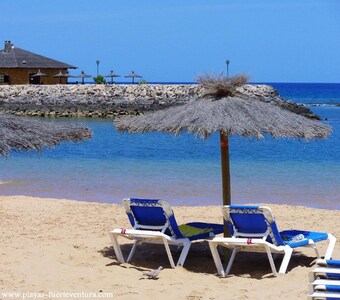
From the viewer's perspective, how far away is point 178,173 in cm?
1895

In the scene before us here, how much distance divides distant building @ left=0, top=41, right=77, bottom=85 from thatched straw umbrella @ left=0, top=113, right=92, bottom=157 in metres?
41.0

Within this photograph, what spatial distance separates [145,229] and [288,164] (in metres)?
14.6

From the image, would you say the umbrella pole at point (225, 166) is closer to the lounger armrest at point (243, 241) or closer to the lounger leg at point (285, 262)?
the lounger armrest at point (243, 241)

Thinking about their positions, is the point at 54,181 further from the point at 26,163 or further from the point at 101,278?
the point at 101,278

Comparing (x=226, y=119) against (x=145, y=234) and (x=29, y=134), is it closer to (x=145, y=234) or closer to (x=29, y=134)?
(x=145, y=234)

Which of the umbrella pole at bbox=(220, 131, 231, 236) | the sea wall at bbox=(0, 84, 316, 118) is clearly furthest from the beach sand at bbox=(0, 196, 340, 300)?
the sea wall at bbox=(0, 84, 316, 118)

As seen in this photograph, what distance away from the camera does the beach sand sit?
6812 millimetres

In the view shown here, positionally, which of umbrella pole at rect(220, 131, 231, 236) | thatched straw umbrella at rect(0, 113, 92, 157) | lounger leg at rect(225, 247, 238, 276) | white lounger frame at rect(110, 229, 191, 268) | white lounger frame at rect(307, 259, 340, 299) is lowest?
lounger leg at rect(225, 247, 238, 276)

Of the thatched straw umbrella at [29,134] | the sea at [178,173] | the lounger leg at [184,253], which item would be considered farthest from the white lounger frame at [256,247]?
the sea at [178,173]

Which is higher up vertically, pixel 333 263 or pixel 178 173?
pixel 333 263

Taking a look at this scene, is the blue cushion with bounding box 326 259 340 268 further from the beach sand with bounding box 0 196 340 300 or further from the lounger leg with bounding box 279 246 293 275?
the lounger leg with bounding box 279 246 293 275

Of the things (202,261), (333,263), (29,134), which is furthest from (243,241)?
(29,134)

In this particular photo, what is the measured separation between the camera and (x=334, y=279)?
17.1ft

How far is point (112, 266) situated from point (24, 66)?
4216cm
